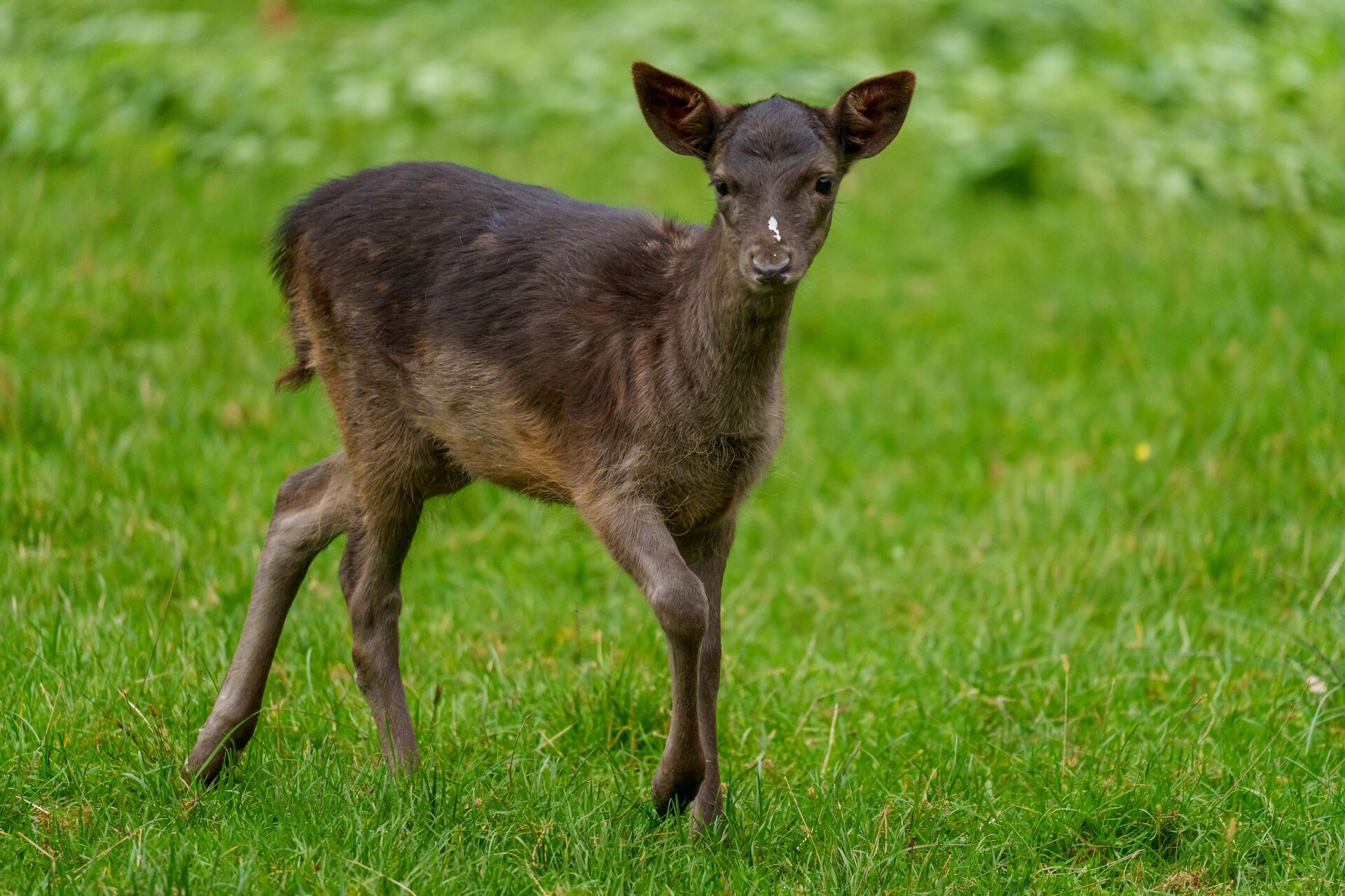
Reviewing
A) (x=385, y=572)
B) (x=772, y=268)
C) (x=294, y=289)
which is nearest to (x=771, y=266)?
(x=772, y=268)

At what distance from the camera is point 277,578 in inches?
185

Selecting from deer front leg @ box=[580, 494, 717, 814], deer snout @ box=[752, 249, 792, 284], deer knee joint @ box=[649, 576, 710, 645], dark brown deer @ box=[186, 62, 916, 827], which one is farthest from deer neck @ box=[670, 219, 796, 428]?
deer knee joint @ box=[649, 576, 710, 645]

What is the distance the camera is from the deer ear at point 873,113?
163 inches

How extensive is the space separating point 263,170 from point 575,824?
6.67 metres

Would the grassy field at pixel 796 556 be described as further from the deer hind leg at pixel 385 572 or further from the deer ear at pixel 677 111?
the deer ear at pixel 677 111

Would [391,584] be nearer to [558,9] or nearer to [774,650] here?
[774,650]

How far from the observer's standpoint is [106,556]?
5566 mm

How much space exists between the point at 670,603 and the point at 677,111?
4.31 ft

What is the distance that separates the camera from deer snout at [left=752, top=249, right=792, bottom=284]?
3.81 m

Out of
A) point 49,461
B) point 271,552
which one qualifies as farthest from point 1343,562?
point 49,461

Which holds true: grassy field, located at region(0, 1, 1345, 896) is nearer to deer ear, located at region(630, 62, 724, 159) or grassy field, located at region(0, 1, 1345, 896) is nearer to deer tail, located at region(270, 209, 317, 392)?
deer ear, located at region(630, 62, 724, 159)

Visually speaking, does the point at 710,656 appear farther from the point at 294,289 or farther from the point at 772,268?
the point at 294,289

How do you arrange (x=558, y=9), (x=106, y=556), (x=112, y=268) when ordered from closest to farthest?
(x=106, y=556), (x=112, y=268), (x=558, y=9)

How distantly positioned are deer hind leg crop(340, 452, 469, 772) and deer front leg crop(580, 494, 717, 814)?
622mm
